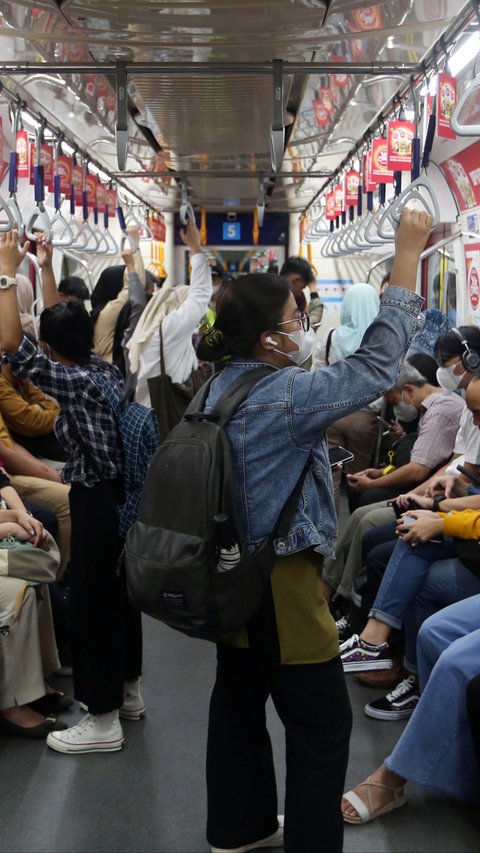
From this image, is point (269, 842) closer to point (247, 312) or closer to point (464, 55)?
point (247, 312)

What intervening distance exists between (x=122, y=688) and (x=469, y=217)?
490cm

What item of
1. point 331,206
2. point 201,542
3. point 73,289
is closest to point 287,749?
point 201,542

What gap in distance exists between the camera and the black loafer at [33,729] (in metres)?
3.17

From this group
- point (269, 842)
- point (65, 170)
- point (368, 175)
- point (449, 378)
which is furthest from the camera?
point (65, 170)

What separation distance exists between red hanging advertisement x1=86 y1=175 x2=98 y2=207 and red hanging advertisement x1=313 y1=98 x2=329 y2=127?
2002 mm

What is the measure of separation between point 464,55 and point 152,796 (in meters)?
3.53

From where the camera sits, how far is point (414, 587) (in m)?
3.34

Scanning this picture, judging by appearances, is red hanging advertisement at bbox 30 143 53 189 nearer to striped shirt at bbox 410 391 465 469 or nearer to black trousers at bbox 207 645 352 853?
striped shirt at bbox 410 391 465 469

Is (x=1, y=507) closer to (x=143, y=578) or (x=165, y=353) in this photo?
(x=165, y=353)

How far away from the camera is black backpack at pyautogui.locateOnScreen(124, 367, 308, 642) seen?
6.23ft


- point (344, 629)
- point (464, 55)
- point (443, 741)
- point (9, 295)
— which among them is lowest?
point (344, 629)

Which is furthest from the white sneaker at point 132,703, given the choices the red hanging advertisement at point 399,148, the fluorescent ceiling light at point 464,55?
the fluorescent ceiling light at point 464,55

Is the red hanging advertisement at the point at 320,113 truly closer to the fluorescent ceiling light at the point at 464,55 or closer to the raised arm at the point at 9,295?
the fluorescent ceiling light at the point at 464,55

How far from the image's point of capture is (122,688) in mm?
3076
